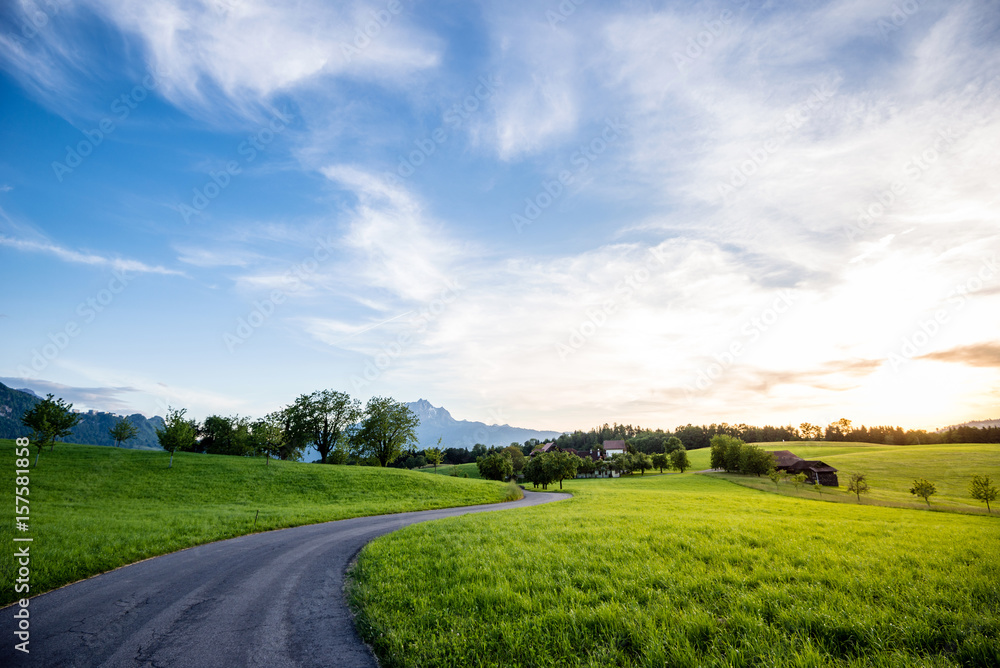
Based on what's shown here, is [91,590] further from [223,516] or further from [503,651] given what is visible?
[223,516]

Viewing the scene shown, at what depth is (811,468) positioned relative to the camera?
85.8 meters

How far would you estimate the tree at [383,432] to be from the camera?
274ft

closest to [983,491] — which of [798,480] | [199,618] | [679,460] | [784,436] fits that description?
[798,480]

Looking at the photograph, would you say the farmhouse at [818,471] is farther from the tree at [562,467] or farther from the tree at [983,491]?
the tree at [562,467]

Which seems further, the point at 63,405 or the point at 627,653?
the point at 63,405

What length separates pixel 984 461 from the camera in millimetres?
73562

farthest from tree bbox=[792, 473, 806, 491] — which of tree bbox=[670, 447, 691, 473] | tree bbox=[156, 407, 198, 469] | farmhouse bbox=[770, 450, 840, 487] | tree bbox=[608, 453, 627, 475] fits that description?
tree bbox=[156, 407, 198, 469]

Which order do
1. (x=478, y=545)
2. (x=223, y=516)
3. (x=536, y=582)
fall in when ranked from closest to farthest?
(x=536, y=582) < (x=478, y=545) < (x=223, y=516)

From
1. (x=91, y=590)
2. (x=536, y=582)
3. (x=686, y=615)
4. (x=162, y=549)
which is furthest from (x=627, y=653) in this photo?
(x=162, y=549)

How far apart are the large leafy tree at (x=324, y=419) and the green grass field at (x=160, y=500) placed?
87.8 feet

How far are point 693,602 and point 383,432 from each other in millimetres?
82320

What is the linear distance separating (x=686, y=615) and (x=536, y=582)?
3.74 meters

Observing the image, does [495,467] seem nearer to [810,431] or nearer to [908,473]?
[908,473]

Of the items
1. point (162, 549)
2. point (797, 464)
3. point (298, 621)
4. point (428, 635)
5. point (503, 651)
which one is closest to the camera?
point (503, 651)
